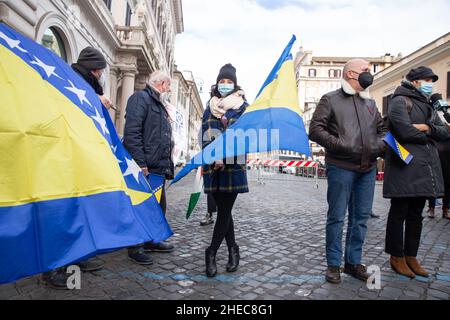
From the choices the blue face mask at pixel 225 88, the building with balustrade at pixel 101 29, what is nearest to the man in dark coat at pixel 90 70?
the blue face mask at pixel 225 88

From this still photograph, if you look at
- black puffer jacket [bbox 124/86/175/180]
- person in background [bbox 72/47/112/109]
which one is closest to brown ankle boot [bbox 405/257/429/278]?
black puffer jacket [bbox 124/86/175/180]

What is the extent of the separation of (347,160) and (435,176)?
102 centimetres

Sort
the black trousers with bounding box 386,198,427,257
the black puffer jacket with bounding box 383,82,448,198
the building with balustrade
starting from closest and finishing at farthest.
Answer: the black puffer jacket with bounding box 383,82,448,198 < the black trousers with bounding box 386,198,427,257 < the building with balustrade

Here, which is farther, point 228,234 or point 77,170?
point 228,234

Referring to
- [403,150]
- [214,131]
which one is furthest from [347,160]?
[214,131]

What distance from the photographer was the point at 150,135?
3.66 meters

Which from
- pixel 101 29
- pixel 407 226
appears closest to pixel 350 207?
pixel 407 226

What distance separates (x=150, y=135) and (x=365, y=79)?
2297 mm

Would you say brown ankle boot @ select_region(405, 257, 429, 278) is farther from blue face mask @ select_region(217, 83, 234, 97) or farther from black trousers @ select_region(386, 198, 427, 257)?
blue face mask @ select_region(217, 83, 234, 97)

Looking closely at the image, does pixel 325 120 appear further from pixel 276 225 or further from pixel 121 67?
pixel 121 67

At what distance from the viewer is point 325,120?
9.87 feet

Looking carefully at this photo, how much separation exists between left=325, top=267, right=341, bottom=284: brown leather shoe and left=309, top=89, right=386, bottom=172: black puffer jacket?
0.95 meters

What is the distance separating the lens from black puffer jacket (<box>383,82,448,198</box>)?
315 cm
